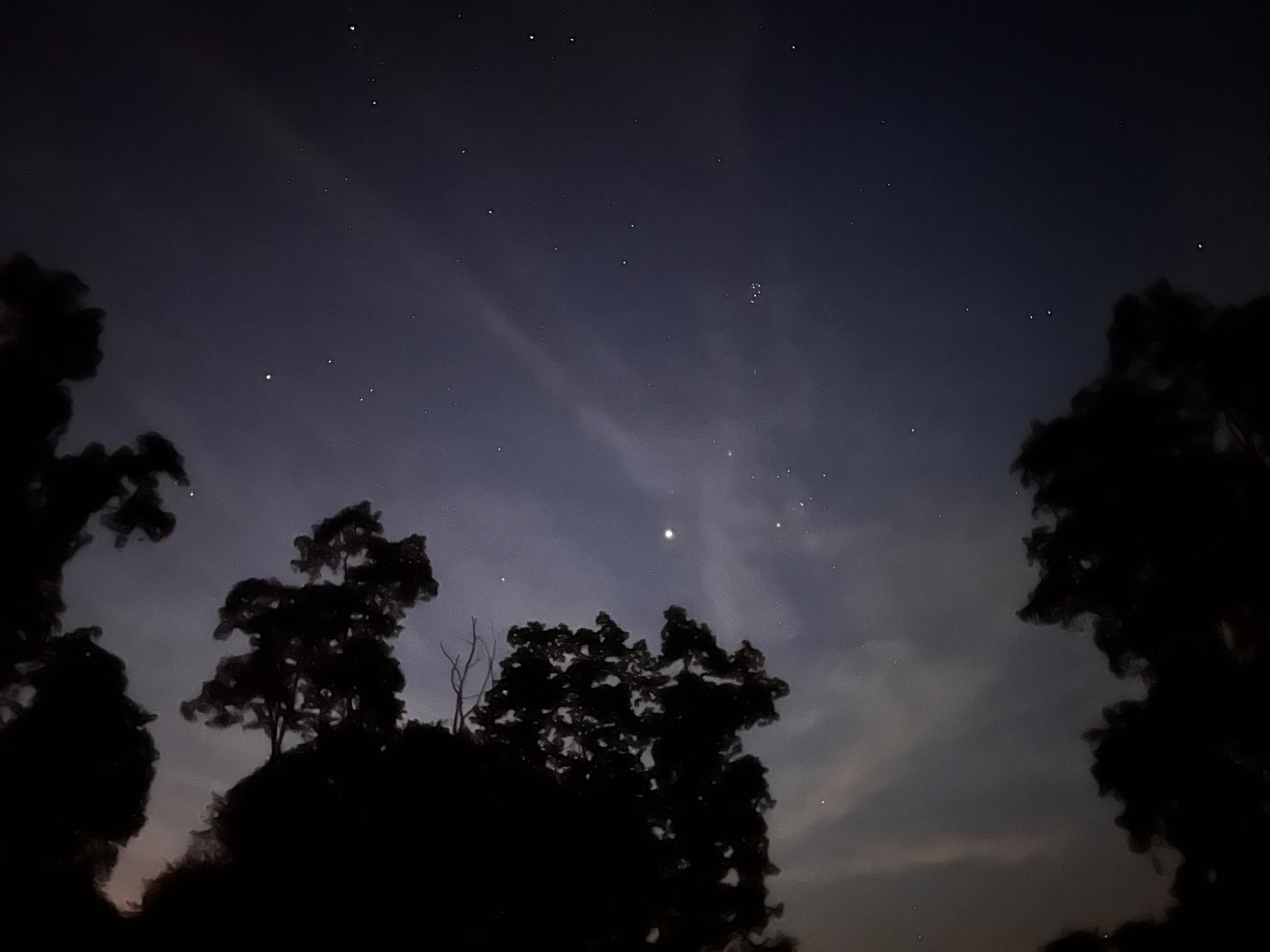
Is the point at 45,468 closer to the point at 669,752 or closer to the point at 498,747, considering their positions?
the point at 498,747

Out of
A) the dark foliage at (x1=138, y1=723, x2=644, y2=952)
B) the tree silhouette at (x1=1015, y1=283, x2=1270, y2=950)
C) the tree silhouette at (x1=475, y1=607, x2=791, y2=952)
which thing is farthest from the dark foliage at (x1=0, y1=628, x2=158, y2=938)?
the tree silhouette at (x1=1015, y1=283, x2=1270, y2=950)

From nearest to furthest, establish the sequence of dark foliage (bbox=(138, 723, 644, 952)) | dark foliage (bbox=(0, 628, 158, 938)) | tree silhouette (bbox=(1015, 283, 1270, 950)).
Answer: tree silhouette (bbox=(1015, 283, 1270, 950)), dark foliage (bbox=(138, 723, 644, 952)), dark foliage (bbox=(0, 628, 158, 938))

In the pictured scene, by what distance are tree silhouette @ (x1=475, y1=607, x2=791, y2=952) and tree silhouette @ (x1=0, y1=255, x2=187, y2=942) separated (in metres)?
9.95

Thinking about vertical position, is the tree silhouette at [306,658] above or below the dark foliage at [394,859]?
above

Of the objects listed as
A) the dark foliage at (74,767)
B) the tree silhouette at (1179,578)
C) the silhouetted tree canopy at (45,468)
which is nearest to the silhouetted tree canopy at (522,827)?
the dark foliage at (74,767)

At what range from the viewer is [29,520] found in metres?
16.8

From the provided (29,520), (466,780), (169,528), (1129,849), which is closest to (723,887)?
(466,780)

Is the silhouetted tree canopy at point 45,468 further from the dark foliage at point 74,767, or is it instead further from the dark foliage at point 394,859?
the dark foliage at point 394,859

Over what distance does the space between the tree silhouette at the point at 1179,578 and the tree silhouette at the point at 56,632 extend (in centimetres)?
2182

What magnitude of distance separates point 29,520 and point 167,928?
9.78 m

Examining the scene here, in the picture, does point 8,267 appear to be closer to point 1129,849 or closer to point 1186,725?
point 1186,725

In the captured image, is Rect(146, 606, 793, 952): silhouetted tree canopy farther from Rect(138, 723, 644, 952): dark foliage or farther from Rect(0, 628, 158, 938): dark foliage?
Rect(0, 628, 158, 938): dark foliage

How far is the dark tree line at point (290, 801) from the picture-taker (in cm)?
1580

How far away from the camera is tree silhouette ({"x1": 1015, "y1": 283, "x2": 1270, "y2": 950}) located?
527 inches
